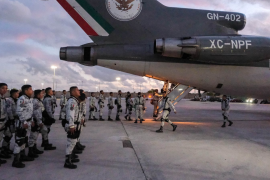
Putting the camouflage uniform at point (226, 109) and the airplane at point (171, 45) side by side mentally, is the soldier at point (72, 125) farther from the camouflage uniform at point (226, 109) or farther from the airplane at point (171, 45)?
the camouflage uniform at point (226, 109)

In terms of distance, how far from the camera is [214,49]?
820cm

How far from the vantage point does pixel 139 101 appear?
36.8 ft

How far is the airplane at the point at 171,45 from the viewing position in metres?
8.28

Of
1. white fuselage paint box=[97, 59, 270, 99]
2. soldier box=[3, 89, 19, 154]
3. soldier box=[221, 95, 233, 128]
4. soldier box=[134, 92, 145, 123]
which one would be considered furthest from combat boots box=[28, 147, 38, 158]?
soldier box=[221, 95, 233, 128]

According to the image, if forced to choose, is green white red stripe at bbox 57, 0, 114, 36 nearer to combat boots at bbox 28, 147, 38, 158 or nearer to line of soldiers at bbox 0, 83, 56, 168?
line of soldiers at bbox 0, 83, 56, 168

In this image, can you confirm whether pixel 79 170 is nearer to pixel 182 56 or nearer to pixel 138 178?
pixel 138 178

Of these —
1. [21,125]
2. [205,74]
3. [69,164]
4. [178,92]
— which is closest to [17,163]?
[21,125]

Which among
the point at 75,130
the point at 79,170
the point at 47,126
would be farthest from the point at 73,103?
the point at 47,126

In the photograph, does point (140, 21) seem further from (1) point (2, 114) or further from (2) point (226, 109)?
(1) point (2, 114)

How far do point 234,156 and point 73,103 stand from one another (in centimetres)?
408

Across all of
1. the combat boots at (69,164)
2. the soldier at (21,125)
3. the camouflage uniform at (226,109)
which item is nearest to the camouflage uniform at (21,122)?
the soldier at (21,125)

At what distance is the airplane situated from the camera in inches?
Answer: 326

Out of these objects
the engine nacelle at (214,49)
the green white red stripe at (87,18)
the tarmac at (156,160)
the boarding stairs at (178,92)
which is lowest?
the tarmac at (156,160)

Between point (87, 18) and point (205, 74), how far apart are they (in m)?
5.56
